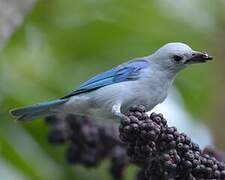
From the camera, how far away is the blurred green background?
6629mm

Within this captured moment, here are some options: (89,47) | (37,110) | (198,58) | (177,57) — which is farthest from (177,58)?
(89,47)

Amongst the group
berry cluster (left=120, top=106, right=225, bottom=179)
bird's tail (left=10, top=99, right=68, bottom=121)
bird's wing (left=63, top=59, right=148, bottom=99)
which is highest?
bird's wing (left=63, top=59, right=148, bottom=99)

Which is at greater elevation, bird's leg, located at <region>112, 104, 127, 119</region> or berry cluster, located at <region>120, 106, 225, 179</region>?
bird's leg, located at <region>112, 104, 127, 119</region>

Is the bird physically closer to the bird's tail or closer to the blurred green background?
the bird's tail

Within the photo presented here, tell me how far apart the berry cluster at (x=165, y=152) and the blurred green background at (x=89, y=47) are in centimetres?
217

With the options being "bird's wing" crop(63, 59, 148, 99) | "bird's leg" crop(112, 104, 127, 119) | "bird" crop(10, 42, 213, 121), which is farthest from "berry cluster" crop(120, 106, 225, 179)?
"bird's wing" crop(63, 59, 148, 99)

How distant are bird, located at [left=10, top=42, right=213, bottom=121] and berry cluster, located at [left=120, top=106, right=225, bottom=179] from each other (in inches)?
22.7

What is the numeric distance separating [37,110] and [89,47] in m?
1.73

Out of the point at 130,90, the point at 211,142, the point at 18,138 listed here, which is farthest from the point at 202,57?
the point at 18,138

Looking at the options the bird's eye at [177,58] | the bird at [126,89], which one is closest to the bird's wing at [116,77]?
the bird at [126,89]

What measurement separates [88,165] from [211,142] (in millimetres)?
1001

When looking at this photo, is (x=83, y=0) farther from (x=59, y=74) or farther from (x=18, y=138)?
(x=18, y=138)

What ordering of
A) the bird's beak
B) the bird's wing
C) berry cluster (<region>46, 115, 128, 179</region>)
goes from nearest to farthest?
the bird's beak → the bird's wing → berry cluster (<region>46, 115, 128, 179</region>)

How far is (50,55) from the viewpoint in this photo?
7082 millimetres
